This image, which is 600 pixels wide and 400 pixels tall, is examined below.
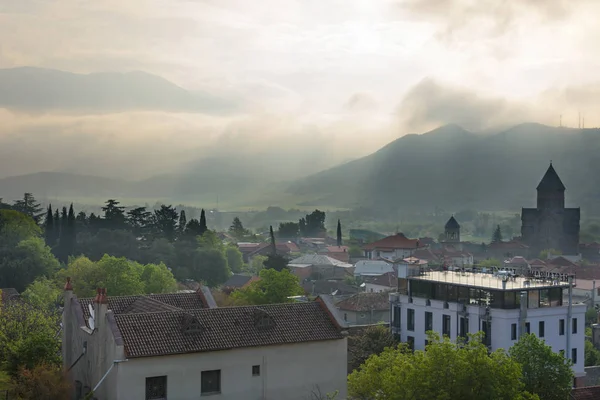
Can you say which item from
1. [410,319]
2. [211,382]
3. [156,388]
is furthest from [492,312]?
[156,388]

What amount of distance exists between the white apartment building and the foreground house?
16.5m

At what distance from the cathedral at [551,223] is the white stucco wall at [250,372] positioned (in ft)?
496

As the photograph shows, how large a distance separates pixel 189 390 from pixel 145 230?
325 ft

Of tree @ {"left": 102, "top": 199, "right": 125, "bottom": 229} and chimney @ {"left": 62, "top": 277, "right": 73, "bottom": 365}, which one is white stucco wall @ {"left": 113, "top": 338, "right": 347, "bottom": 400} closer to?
chimney @ {"left": 62, "top": 277, "right": 73, "bottom": 365}

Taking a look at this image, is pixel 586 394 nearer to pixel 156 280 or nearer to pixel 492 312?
pixel 492 312

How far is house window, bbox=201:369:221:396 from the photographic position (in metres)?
32.1

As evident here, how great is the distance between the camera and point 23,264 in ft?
289

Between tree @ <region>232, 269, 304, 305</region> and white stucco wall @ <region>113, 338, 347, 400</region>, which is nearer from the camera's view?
white stucco wall @ <region>113, 338, 347, 400</region>

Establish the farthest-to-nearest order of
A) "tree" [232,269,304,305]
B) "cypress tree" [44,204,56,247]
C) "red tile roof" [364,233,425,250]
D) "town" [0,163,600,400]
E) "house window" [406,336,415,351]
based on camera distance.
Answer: "red tile roof" [364,233,425,250] → "cypress tree" [44,204,56,247] → "tree" [232,269,304,305] → "house window" [406,336,415,351] → "town" [0,163,600,400]

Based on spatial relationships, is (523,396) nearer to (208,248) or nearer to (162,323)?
(162,323)

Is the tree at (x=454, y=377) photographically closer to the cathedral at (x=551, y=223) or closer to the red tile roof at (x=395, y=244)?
the red tile roof at (x=395, y=244)

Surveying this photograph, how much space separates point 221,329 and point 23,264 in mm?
62486

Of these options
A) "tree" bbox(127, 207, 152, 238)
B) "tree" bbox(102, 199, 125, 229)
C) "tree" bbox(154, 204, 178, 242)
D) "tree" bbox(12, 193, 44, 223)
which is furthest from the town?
"tree" bbox(12, 193, 44, 223)

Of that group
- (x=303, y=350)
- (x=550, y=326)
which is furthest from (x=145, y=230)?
(x=303, y=350)
